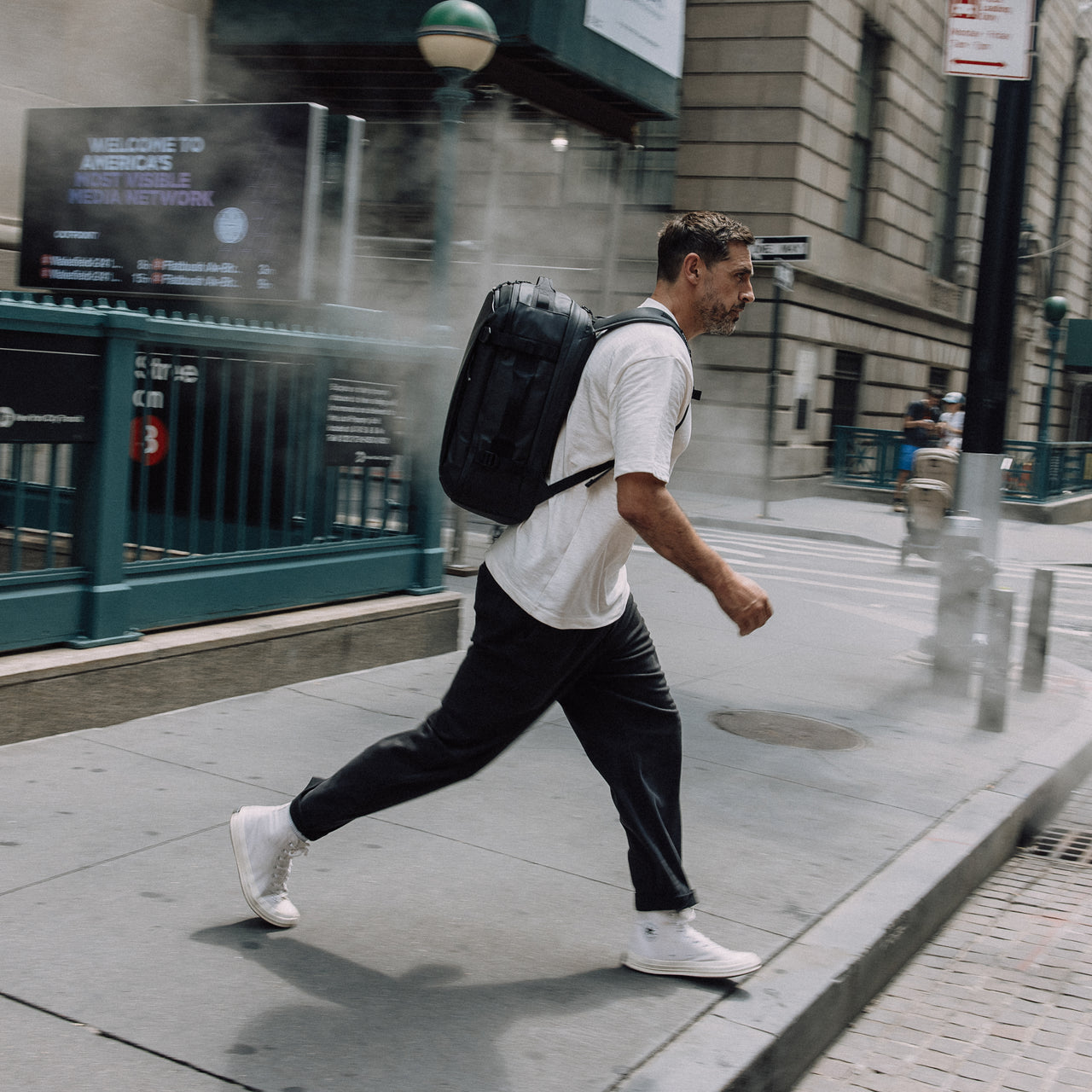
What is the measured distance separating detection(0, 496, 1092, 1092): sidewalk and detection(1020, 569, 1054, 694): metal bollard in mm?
920

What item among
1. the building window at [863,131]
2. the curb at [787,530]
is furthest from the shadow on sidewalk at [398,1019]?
the building window at [863,131]

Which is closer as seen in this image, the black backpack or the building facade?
the black backpack

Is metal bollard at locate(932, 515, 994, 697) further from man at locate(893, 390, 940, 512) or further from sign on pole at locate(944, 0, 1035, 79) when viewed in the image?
man at locate(893, 390, 940, 512)

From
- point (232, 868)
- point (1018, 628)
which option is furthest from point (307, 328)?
point (1018, 628)

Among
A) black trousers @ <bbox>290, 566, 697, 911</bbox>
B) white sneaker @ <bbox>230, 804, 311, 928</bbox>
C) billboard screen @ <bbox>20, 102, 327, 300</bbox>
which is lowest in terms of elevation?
white sneaker @ <bbox>230, 804, 311, 928</bbox>

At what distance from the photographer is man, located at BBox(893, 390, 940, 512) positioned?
56.9ft

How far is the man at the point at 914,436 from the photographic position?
17.3 m

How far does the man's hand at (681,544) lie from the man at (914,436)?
49.2 ft

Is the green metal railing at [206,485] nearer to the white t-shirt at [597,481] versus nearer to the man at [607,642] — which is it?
the man at [607,642]

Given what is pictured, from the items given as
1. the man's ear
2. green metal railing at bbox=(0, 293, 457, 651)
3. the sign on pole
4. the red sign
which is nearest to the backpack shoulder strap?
the man's ear

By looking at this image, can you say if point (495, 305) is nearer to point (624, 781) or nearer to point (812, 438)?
point (624, 781)

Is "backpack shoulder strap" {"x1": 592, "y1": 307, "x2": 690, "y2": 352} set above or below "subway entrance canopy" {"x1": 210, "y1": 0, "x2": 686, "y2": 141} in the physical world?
below

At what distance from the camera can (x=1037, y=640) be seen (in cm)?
674

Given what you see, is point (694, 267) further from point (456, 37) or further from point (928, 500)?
point (928, 500)
